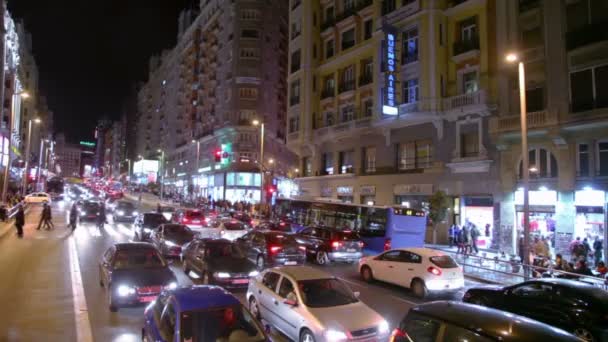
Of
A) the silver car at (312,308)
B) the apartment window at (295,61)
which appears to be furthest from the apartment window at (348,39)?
the silver car at (312,308)

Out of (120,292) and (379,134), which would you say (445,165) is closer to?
(379,134)

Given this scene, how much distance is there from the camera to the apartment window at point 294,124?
4500 centimetres

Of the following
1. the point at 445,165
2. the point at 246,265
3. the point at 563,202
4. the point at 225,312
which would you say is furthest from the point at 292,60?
the point at 225,312

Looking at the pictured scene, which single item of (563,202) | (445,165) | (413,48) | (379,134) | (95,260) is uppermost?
(413,48)

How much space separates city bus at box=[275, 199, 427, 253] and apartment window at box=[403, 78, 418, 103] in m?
11.1

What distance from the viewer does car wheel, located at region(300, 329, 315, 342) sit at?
26.6ft

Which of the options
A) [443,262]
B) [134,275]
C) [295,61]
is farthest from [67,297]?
[295,61]

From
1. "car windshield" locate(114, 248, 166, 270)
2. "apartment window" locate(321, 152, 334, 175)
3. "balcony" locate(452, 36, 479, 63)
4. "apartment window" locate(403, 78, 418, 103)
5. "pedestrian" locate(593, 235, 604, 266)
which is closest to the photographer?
"car windshield" locate(114, 248, 166, 270)

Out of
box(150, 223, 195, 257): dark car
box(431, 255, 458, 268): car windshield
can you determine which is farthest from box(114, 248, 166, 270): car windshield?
box(431, 255, 458, 268): car windshield

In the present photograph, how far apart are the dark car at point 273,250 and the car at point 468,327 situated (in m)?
12.0

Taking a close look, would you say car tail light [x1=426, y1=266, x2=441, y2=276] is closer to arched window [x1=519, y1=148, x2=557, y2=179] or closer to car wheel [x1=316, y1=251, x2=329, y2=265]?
car wheel [x1=316, y1=251, x2=329, y2=265]

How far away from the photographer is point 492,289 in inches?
463

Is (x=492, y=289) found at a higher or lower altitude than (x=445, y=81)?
lower

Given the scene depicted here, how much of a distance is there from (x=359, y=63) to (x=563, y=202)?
2078 centimetres
